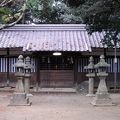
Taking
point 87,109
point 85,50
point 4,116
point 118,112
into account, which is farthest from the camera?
point 85,50

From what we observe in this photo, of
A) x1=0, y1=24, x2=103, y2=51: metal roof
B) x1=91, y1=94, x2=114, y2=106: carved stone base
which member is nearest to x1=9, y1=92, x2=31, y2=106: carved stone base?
x1=91, y1=94, x2=114, y2=106: carved stone base

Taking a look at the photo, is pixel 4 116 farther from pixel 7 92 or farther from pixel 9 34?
pixel 9 34

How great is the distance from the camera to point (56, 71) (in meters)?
28.5

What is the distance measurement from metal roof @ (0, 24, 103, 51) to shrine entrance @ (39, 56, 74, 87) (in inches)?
53.0

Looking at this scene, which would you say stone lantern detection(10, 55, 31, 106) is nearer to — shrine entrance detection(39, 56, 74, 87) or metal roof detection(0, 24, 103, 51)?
metal roof detection(0, 24, 103, 51)

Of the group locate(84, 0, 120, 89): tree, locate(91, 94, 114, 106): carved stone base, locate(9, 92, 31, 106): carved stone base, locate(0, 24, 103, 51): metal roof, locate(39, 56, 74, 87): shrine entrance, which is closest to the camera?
locate(84, 0, 120, 89): tree

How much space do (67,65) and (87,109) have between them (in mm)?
12272

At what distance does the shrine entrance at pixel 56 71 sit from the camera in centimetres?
2834

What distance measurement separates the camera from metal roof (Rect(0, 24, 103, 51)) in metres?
27.1

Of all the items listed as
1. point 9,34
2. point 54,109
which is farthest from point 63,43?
point 54,109

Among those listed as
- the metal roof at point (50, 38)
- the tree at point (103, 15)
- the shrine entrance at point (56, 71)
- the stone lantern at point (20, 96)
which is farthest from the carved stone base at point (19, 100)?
the shrine entrance at point (56, 71)

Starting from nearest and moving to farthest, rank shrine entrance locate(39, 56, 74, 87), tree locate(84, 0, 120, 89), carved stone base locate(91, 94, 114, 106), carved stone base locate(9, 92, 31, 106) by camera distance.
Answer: tree locate(84, 0, 120, 89)
carved stone base locate(91, 94, 114, 106)
carved stone base locate(9, 92, 31, 106)
shrine entrance locate(39, 56, 74, 87)

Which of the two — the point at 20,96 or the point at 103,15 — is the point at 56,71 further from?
the point at 103,15

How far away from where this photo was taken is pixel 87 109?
16.5m
